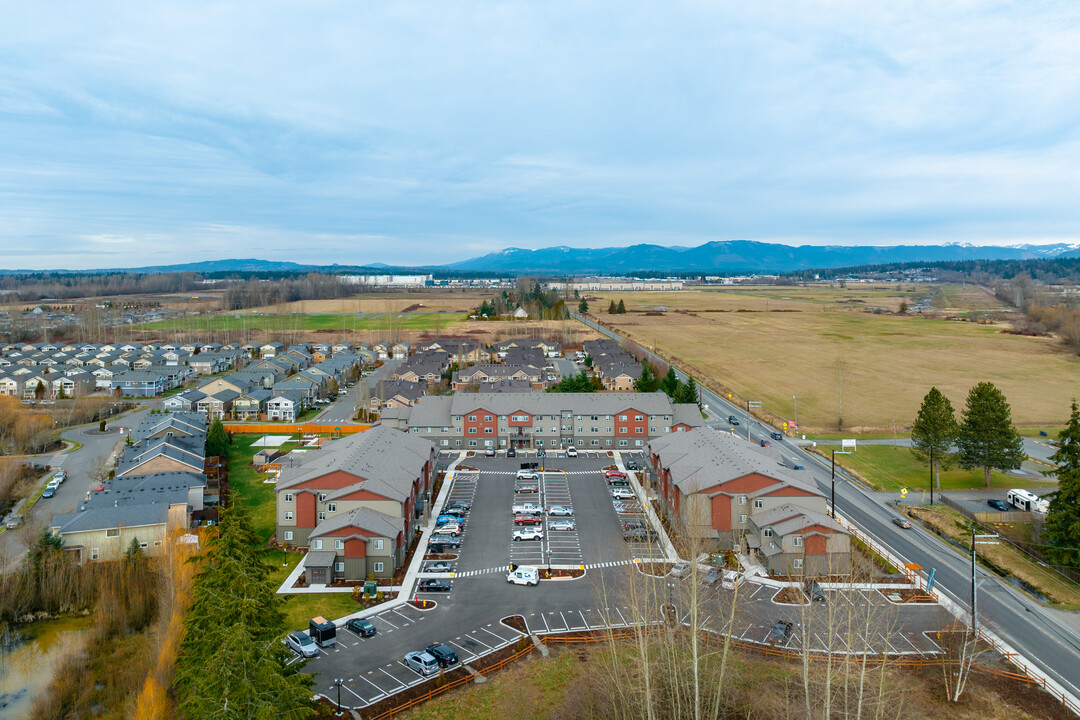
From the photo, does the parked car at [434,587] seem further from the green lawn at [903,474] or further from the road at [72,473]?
the green lawn at [903,474]

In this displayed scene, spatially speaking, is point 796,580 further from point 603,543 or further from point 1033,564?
point 1033,564

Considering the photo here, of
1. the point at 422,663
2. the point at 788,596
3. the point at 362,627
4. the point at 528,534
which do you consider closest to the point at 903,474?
the point at 788,596

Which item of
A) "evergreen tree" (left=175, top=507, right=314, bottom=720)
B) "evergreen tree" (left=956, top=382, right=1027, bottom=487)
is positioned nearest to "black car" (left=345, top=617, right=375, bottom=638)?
"evergreen tree" (left=175, top=507, right=314, bottom=720)

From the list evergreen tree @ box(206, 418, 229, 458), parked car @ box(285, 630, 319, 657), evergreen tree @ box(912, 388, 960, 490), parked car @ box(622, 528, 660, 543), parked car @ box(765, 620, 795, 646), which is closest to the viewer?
parked car @ box(285, 630, 319, 657)

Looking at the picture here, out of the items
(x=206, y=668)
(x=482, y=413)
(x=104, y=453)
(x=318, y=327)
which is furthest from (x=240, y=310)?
(x=206, y=668)

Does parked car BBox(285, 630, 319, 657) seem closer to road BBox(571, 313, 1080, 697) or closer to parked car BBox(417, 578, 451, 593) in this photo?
parked car BBox(417, 578, 451, 593)

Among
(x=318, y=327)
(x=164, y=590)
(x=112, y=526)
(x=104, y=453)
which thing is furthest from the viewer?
(x=318, y=327)

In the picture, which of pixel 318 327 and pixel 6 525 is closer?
pixel 6 525

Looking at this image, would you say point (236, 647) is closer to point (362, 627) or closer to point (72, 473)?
point (362, 627)
